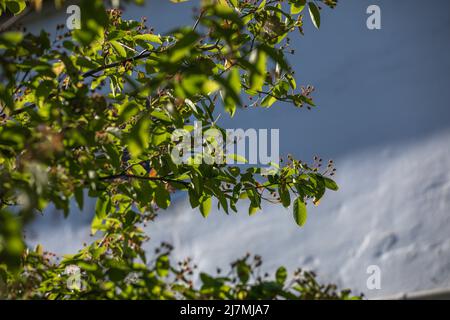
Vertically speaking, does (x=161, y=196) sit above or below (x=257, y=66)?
below

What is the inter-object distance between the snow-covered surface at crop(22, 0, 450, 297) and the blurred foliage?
2127 mm

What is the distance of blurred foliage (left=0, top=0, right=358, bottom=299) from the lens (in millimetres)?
852

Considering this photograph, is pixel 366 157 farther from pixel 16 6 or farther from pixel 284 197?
pixel 16 6

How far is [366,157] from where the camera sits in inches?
143

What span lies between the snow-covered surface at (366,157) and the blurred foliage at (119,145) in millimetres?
2127

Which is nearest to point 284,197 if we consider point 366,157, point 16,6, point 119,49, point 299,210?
point 299,210

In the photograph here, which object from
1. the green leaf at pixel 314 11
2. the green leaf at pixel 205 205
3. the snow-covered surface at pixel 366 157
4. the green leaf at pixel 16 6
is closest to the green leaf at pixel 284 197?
the green leaf at pixel 205 205

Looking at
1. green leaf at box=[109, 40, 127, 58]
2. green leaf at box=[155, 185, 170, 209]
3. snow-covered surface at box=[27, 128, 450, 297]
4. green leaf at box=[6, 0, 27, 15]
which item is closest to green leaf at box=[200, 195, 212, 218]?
green leaf at box=[155, 185, 170, 209]

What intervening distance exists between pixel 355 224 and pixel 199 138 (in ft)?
7.92

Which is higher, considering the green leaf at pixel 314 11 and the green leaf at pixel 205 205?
the green leaf at pixel 314 11

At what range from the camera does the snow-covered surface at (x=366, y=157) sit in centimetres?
341

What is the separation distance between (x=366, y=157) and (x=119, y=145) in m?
2.52

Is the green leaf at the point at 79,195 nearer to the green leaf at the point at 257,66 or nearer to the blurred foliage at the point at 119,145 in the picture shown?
the blurred foliage at the point at 119,145
